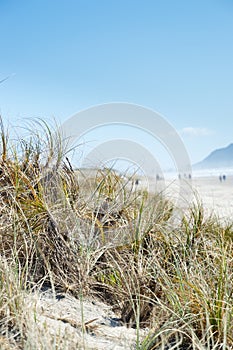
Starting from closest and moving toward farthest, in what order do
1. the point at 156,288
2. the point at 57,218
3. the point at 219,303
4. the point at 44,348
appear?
the point at 44,348 < the point at 219,303 < the point at 156,288 < the point at 57,218

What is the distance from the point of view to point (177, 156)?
6164 millimetres

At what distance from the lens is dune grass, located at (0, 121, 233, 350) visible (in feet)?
6.08

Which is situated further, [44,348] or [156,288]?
[156,288]

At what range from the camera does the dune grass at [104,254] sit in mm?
1854

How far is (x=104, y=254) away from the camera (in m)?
2.73

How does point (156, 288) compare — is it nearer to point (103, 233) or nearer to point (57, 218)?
point (103, 233)

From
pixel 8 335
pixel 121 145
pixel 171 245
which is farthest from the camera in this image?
pixel 121 145

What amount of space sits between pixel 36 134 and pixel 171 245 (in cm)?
160

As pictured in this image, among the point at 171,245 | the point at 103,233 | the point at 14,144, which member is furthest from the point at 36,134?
the point at 171,245

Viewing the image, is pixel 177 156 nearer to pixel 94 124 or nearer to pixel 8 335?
pixel 94 124

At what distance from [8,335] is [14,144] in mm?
1930

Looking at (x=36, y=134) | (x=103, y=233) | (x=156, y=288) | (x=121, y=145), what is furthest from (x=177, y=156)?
(x=156, y=288)

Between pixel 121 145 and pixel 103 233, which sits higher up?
pixel 121 145

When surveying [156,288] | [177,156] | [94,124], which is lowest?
[156,288]
